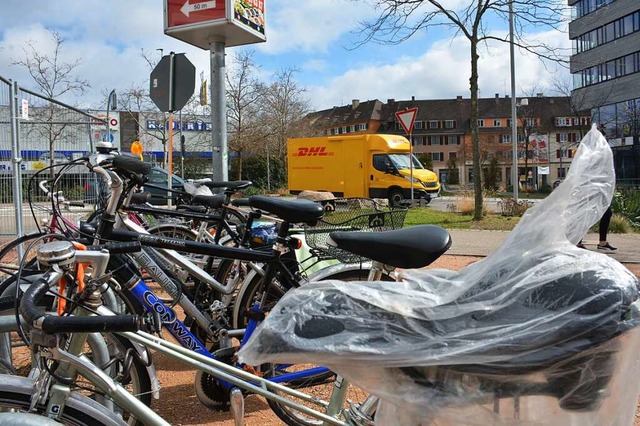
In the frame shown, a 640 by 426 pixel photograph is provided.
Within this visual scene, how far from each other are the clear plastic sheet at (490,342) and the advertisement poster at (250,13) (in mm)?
5977

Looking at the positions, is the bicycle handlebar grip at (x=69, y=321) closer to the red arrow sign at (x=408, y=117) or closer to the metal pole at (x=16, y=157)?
the metal pole at (x=16, y=157)

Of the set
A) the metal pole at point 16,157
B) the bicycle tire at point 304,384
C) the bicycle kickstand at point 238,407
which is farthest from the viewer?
the metal pole at point 16,157

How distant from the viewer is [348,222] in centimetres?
351

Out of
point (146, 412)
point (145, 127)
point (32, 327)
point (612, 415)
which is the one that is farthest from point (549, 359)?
point (145, 127)

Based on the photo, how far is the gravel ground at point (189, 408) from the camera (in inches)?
126

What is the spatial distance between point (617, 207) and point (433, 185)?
493 inches

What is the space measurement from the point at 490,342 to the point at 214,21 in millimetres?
6252

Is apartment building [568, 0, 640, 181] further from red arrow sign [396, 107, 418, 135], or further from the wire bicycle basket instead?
the wire bicycle basket

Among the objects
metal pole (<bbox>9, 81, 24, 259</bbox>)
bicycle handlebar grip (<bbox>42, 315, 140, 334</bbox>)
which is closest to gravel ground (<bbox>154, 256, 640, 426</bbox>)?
bicycle handlebar grip (<bbox>42, 315, 140, 334</bbox>)

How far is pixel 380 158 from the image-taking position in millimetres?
25062

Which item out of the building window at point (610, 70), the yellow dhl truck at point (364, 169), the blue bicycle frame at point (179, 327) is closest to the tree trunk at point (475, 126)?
the yellow dhl truck at point (364, 169)

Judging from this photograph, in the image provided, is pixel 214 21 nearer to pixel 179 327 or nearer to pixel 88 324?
pixel 179 327

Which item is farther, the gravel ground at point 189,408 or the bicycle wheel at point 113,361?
the gravel ground at point 189,408

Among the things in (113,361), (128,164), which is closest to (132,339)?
(113,361)
